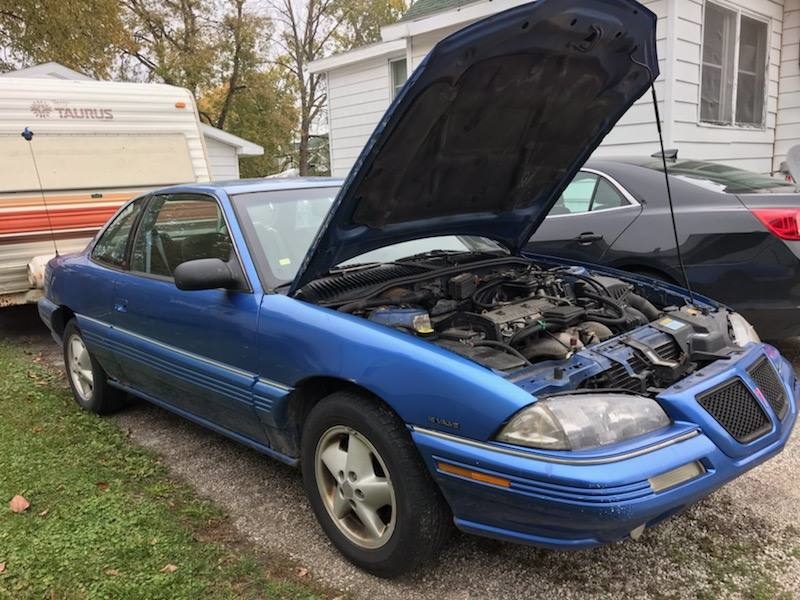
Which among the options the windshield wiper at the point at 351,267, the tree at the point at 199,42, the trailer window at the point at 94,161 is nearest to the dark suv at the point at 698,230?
the windshield wiper at the point at 351,267

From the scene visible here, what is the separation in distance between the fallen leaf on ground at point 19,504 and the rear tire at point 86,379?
1.21m

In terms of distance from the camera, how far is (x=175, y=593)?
2.54 metres

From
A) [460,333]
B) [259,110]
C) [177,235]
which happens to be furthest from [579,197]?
[259,110]

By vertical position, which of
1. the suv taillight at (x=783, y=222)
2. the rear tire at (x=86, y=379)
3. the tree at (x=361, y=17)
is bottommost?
the rear tire at (x=86, y=379)

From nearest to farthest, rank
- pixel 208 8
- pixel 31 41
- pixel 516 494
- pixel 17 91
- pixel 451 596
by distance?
pixel 516 494 < pixel 451 596 < pixel 17 91 < pixel 31 41 < pixel 208 8

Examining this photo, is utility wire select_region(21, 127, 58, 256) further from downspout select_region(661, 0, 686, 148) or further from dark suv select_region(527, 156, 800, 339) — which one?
downspout select_region(661, 0, 686, 148)

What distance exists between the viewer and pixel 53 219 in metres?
7.05

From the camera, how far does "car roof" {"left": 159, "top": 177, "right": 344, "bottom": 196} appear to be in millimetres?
3537

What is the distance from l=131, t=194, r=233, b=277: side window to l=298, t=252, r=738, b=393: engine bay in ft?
2.46

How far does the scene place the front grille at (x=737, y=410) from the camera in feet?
7.62

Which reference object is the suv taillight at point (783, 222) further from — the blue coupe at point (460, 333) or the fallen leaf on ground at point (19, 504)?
the fallen leaf on ground at point (19, 504)

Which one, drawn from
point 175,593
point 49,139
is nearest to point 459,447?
point 175,593

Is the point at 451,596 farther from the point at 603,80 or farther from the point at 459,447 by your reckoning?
the point at 603,80

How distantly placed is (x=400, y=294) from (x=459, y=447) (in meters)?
1.05
